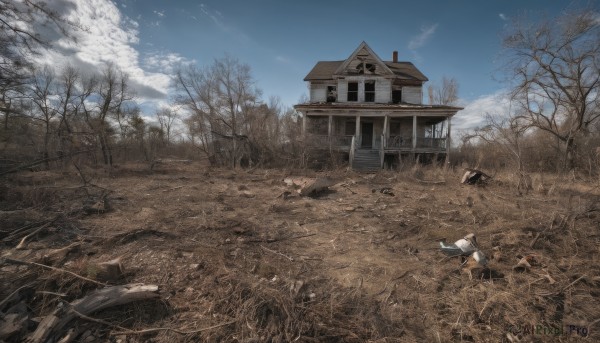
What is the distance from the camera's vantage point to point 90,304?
9.39 feet

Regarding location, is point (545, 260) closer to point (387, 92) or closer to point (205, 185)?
point (205, 185)

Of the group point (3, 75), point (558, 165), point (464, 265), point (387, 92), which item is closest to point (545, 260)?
point (464, 265)

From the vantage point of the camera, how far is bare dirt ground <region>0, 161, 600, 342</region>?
9.22 ft

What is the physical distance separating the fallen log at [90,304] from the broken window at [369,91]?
65.2 ft

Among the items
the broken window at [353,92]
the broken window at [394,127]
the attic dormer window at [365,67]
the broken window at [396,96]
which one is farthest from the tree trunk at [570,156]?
the broken window at [353,92]

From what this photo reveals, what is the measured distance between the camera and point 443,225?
5.99 m

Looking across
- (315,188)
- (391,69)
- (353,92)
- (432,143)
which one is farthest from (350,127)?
(315,188)

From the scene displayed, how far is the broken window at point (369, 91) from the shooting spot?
20.4 m

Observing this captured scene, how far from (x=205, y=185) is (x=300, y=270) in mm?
8333

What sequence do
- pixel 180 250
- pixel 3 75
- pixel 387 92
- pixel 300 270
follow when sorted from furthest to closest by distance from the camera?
pixel 387 92 → pixel 3 75 → pixel 180 250 → pixel 300 270

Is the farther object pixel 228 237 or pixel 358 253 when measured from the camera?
pixel 228 237

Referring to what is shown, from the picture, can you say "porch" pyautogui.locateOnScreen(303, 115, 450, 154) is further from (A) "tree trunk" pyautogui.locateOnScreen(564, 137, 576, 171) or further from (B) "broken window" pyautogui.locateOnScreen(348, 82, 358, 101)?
(A) "tree trunk" pyautogui.locateOnScreen(564, 137, 576, 171)

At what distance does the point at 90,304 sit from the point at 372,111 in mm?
17679

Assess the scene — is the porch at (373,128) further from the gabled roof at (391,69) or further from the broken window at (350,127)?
the gabled roof at (391,69)
